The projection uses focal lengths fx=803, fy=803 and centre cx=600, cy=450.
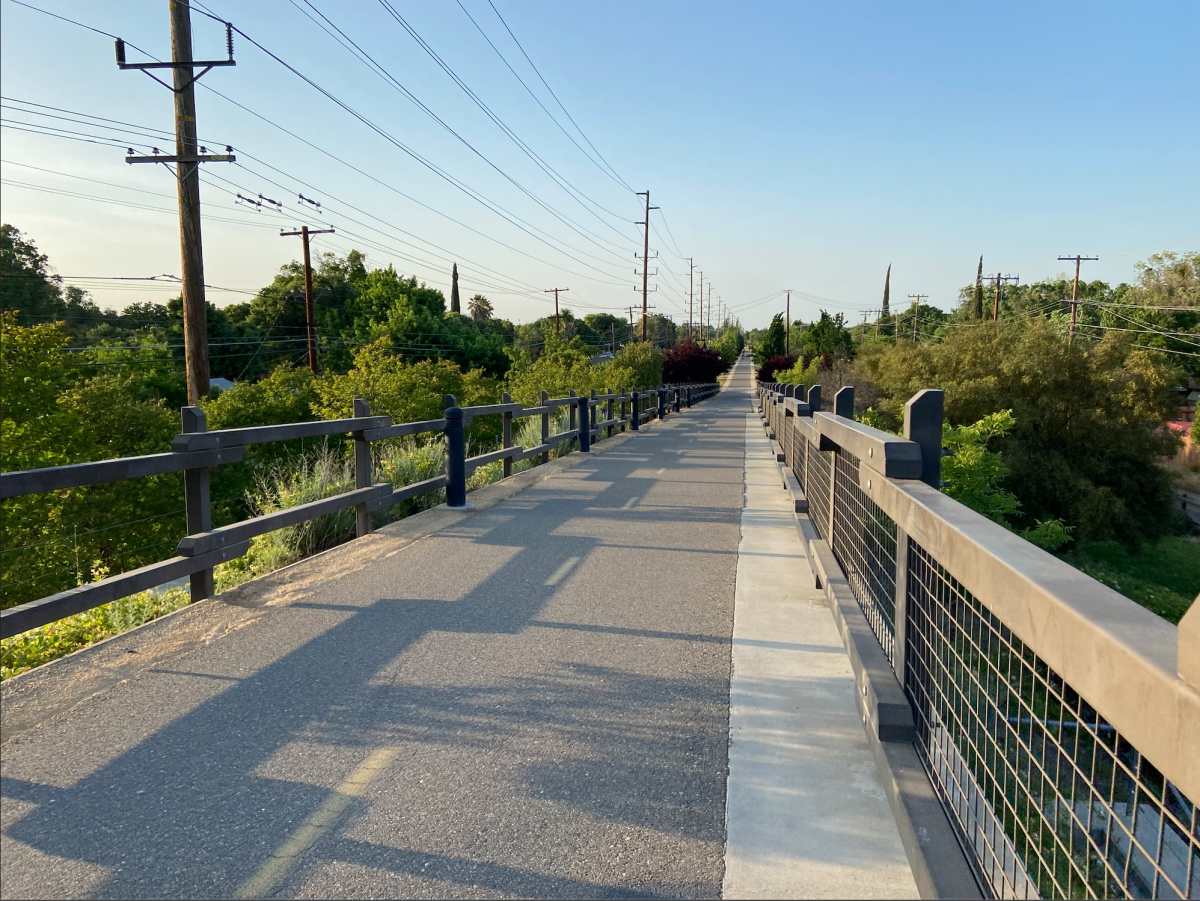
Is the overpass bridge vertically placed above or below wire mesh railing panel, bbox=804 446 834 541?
below

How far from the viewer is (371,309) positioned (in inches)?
3285

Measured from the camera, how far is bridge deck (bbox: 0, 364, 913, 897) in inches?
107

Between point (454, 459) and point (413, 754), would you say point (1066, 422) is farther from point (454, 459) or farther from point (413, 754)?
point (413, 754)

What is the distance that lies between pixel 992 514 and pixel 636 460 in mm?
7306

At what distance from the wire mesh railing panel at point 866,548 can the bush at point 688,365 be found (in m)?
56.9

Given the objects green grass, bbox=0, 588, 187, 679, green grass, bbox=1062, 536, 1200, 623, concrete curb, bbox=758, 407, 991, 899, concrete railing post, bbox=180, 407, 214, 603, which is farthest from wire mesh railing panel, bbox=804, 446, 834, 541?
green grass, bbox=1062, 536, 1200, 623

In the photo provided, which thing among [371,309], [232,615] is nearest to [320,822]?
[232,615]

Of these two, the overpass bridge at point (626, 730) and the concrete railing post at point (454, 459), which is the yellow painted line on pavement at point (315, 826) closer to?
the overpass bridge at point (626, 730)

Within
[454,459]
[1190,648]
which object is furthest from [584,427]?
[1190,648]

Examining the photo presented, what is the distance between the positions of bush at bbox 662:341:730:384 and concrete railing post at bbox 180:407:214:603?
187 feet

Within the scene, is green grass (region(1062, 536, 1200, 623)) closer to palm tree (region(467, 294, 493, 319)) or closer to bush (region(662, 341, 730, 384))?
bush (region(662, 341, 730, 384))

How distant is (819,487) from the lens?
6.99 meters

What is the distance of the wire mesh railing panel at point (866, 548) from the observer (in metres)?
4.17

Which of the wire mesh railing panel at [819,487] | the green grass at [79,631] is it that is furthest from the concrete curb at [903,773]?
the green grass at [79,631]
